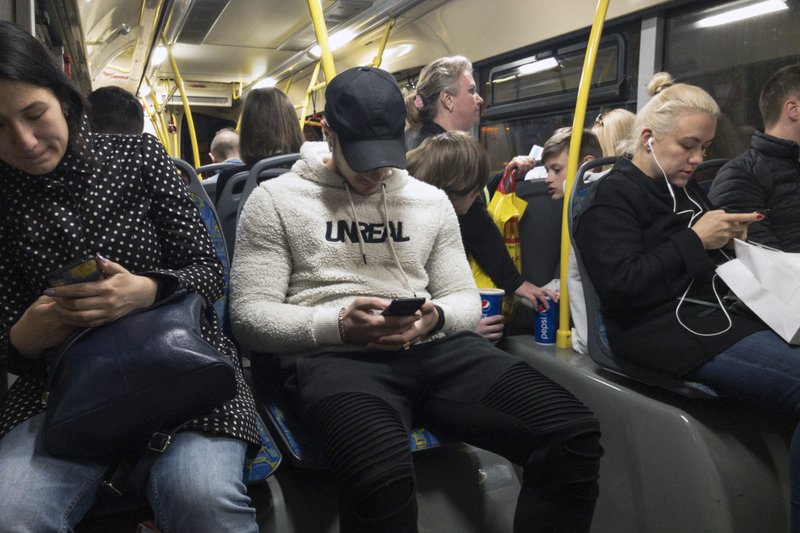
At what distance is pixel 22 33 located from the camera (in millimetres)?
1122

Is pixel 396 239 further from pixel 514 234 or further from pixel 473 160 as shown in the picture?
pixel 514 234

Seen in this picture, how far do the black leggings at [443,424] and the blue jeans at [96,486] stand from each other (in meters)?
0.21

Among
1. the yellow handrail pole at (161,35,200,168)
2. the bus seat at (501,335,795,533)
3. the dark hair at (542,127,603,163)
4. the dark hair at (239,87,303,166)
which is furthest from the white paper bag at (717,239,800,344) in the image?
the yellow handrail pole at (161,35,200,168)

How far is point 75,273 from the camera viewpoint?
1.00m

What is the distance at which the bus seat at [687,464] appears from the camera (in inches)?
60.4

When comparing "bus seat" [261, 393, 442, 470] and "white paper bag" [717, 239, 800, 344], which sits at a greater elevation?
"white paper bag" [717, 239, 800, 344]

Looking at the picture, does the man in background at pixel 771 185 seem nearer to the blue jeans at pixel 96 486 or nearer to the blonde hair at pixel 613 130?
the blonde hair at pixel 613 130

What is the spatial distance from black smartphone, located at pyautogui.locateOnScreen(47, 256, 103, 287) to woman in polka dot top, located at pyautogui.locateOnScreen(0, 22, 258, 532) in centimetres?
2

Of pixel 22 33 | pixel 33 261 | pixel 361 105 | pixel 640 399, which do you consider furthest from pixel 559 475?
pixel 22 33

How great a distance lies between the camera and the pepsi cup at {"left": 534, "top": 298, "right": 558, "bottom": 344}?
2.18 m

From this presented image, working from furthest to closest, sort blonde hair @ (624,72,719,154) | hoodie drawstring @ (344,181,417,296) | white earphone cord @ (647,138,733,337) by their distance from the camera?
blonde hair @ (624,72,719,154)
white earphone cord @ (647,138,733,337)
hoodie drawstring @ (344,181,417,296)

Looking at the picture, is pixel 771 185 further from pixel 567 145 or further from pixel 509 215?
pixel 509 215

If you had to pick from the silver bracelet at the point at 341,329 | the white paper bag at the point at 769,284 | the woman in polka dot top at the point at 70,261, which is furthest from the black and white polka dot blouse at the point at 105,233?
the white paper bag at the point at 769,284

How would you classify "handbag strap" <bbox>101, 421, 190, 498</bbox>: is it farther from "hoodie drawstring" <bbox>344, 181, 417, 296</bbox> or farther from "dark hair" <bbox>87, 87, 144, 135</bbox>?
"dark hair" <bbox>87, 87, 144, 135</bbox>
